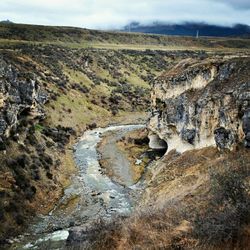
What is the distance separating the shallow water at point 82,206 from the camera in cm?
3634

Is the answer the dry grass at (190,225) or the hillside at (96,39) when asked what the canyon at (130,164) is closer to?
the dry grass at (190,225)

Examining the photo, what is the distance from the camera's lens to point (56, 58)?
10119 cm

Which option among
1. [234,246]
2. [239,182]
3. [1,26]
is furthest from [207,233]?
[1,26]

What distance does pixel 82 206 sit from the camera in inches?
1714

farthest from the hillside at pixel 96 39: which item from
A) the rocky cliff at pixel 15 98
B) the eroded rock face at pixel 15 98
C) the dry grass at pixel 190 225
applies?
the dry grass at pixel 190 225

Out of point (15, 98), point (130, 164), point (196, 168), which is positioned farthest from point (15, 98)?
point (196, 168)

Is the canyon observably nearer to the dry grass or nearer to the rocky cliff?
the dry grass

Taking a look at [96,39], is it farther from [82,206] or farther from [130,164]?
[82,206]

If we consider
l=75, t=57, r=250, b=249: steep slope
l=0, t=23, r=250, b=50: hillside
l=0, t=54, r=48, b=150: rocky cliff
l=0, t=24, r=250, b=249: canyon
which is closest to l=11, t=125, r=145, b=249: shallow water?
l=0, t=24, r=250, b=249: canyon

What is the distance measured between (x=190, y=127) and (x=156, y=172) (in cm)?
591

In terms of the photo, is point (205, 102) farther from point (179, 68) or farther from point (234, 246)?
point (234, 246)

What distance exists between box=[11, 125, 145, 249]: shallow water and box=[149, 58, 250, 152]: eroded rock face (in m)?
8.63

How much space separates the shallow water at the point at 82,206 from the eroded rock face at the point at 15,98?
8840 mm

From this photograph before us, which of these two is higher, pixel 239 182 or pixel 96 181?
pixel 239 182
